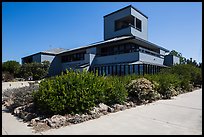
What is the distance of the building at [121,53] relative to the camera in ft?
84.6

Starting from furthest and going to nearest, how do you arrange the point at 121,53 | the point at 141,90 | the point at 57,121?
the point at 121,53, the point at 141,90, the point at 57,121

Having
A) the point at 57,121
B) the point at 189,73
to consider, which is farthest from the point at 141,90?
the point at 189,73

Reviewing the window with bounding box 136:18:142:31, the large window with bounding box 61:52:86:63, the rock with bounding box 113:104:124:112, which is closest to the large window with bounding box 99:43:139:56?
the large window with bounding box 61:52:86:63

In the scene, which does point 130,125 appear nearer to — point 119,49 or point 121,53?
point 121,53

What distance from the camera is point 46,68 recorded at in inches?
1427

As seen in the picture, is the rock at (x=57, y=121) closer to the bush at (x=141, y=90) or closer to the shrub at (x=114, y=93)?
the shrub at (x=114, y=93)

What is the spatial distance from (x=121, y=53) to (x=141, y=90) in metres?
17.2

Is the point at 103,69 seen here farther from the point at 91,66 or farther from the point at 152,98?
the point at 152,98

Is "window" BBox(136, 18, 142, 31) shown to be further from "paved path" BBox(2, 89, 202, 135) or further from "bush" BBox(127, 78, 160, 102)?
"paved path" BBox(2, 89, 202, 135)

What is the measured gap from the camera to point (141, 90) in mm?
10273

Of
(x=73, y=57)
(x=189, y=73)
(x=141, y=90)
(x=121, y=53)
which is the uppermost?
(x=73, y=57)

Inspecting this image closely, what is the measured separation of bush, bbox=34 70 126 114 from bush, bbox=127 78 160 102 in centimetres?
259

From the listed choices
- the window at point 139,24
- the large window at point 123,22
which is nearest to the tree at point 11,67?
the large window at point 123,22

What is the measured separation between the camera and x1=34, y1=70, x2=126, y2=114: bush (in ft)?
22.3
